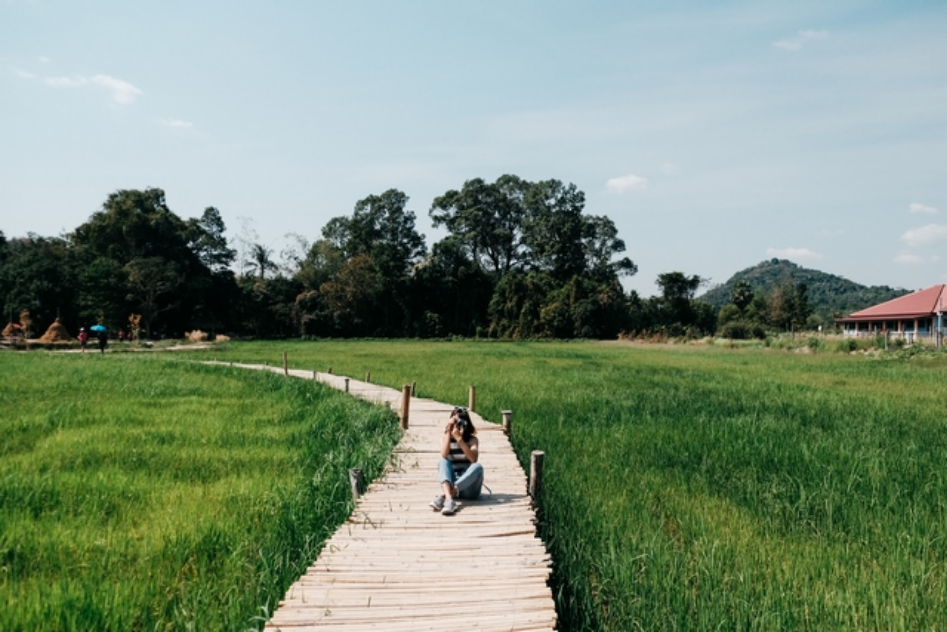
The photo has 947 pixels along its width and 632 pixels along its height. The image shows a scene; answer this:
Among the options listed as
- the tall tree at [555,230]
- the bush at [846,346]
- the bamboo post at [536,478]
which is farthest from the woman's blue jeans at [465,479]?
the tall tree at [555,230]

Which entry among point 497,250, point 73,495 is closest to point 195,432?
point 73,495

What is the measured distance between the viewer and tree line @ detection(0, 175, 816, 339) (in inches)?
1529

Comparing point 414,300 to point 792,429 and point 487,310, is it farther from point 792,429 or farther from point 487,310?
point 792,429

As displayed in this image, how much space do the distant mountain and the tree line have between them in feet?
108

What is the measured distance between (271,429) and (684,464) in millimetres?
5782

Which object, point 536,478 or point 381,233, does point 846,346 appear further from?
point 381,233

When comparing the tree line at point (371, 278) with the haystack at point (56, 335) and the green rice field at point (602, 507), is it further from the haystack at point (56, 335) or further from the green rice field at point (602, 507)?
the green rice field at point (602, 507)

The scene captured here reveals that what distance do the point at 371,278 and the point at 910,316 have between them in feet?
122

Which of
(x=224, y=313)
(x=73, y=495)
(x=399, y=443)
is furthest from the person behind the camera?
(x=224, y=313)

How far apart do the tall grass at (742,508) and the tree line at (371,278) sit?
34.8 meters

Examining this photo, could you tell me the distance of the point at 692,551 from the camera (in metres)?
4.65

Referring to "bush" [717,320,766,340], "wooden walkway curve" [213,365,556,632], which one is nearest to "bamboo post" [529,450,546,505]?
"wooden walkway curve" [213,365,556,632]

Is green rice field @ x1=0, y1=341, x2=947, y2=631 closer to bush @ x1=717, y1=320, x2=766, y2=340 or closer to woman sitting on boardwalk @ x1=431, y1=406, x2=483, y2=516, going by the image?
woman sitting on boardwalk @ x1=431, y1=406, x2=483, y2=516

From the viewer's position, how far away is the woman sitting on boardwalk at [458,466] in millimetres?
5195
